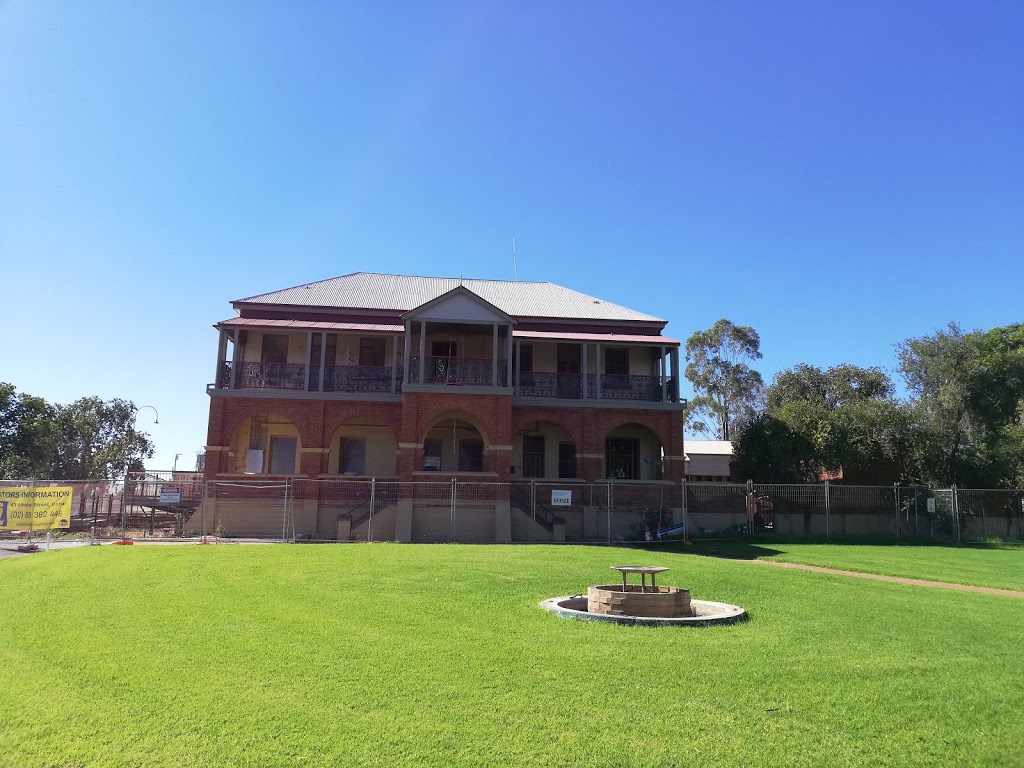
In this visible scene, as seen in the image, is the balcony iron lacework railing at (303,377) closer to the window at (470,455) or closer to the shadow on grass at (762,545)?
the window at (470,455)

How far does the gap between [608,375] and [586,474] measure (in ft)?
→ 14.5

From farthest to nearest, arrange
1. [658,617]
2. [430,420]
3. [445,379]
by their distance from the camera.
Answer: [445,379]
[430,420]
[658,617]

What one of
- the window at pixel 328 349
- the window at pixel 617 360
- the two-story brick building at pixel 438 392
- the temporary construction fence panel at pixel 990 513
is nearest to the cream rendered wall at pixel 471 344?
the two-story brick building at pixel 438 392

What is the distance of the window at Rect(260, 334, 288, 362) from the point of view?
98.7 feet

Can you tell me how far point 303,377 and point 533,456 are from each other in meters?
10.1

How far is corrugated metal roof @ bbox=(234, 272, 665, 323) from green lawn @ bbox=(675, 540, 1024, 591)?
11881 millimetres

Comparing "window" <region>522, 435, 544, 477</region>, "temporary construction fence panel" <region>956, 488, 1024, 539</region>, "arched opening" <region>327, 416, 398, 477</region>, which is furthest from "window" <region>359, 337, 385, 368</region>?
"temporary construction fence panel" <region>956, 488, 1024, 539</region>

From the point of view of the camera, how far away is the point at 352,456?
98.1 feet

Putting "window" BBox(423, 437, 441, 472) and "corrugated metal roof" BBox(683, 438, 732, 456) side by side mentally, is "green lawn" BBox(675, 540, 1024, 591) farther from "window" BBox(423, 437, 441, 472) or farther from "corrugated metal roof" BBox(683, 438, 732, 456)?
"corrugated metal roof" BBox(683, 438, 732, 456)

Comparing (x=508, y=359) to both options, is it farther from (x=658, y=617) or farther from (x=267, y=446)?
(x=658, y=617)

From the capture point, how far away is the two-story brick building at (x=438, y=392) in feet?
87.7

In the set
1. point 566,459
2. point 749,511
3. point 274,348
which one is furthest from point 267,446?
point 749,511

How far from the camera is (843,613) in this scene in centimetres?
1068

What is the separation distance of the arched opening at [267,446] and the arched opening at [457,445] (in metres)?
5.43
